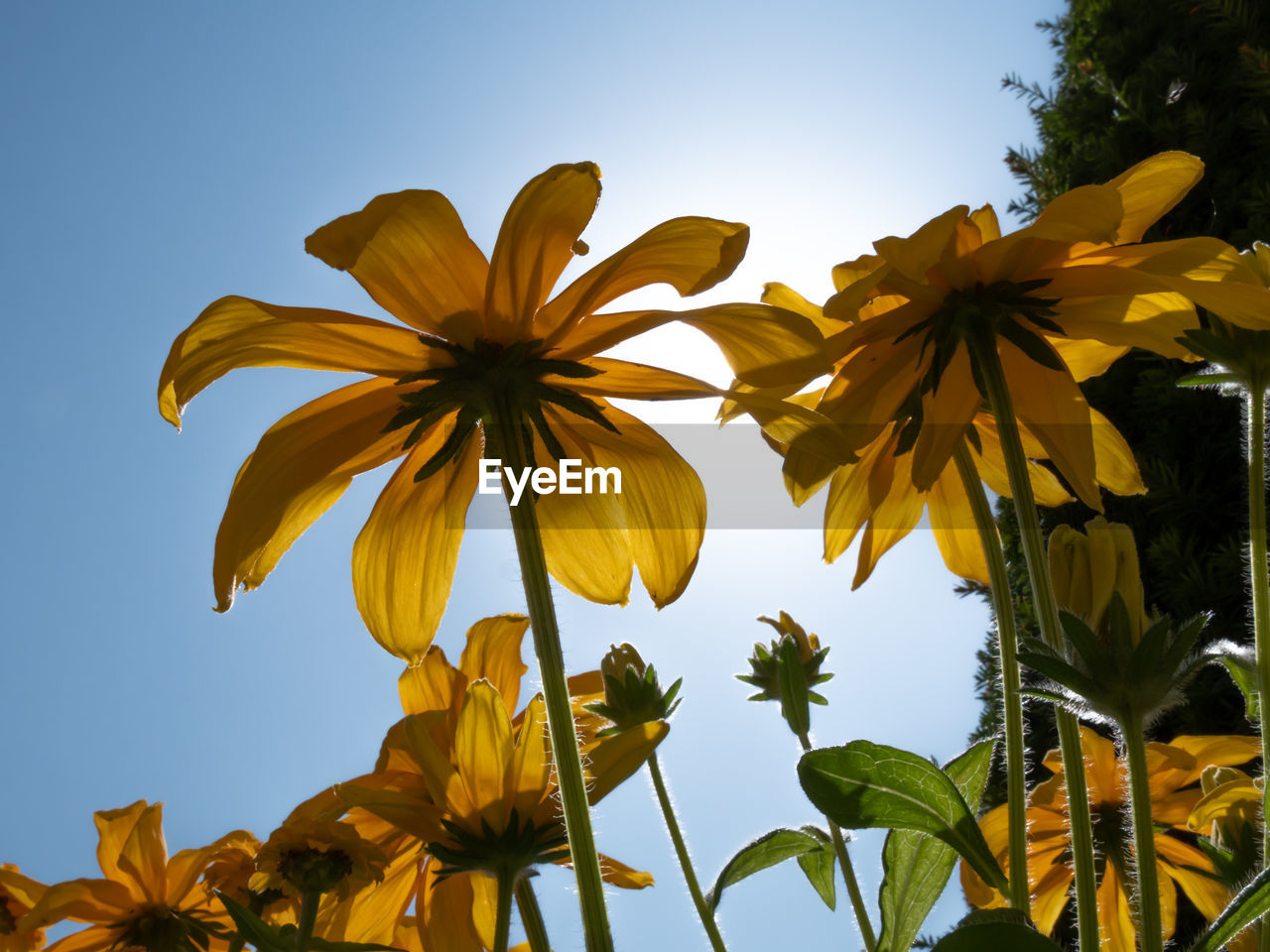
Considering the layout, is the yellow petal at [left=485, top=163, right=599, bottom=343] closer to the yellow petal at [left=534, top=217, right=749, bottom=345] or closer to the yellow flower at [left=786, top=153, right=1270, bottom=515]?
the yellow petal at [left=534, top=217, right=749, bottom=345]

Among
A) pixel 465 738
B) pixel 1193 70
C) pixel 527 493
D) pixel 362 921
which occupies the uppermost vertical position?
pixel 1193 70

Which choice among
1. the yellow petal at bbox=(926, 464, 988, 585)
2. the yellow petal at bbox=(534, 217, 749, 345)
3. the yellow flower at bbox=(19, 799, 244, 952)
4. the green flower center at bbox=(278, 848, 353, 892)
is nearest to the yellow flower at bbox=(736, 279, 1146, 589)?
the yellow petal at bbox=(926, 464, 988, 585)

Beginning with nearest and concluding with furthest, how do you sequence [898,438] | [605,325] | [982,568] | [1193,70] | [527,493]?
[527,493], [605,325], [898,438], [982,568], [1193,70]

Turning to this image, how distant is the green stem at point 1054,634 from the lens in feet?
2.26

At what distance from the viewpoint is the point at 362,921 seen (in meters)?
1.14

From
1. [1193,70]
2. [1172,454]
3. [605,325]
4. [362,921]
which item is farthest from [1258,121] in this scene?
[362,921]

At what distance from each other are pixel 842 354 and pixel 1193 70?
4880 mm

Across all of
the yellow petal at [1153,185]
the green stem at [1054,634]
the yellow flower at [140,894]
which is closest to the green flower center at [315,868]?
the yellow flower at [140,894]

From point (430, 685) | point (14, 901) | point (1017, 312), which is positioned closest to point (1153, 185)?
point (1017, 312)

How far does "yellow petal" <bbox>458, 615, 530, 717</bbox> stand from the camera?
1.12 m

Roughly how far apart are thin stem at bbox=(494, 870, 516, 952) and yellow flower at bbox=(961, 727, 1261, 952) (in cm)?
55

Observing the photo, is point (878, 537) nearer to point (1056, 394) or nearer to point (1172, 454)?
point (1056, 394)

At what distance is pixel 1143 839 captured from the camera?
700 mm

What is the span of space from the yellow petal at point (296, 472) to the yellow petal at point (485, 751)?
24cm
